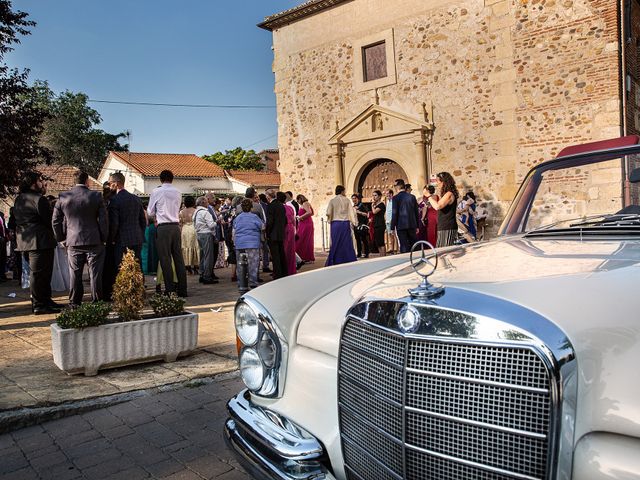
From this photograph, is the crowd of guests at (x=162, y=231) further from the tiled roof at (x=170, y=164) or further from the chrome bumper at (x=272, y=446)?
the tiled roof at (x=170, y=164)

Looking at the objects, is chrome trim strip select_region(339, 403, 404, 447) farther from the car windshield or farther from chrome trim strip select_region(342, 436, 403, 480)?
the car windshield

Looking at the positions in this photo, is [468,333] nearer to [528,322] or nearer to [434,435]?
[528,322]

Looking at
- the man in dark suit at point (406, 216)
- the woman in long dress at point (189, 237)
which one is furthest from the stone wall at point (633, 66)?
the woman in long dress at point (189, 237)

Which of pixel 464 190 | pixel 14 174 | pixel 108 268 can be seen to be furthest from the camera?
pixel 464 190

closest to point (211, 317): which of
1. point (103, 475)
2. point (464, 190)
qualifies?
point (103, 475)

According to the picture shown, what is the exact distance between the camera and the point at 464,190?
535 inches

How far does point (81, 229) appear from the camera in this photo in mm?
6395

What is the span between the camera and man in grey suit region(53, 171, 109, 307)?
6.41 m

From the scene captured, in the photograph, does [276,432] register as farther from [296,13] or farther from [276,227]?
[296,13]

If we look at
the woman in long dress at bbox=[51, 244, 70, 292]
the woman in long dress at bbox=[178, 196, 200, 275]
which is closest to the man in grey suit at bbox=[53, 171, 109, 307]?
the woman in long dress at bbox=[51, 244, 70, 292]

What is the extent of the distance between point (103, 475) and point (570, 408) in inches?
95.5

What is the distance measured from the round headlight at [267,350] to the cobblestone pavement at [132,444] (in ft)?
2.78

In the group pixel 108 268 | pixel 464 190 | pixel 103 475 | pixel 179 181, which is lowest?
pixel 103 475

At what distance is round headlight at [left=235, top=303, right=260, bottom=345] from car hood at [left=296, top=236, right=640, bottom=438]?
231 mm
